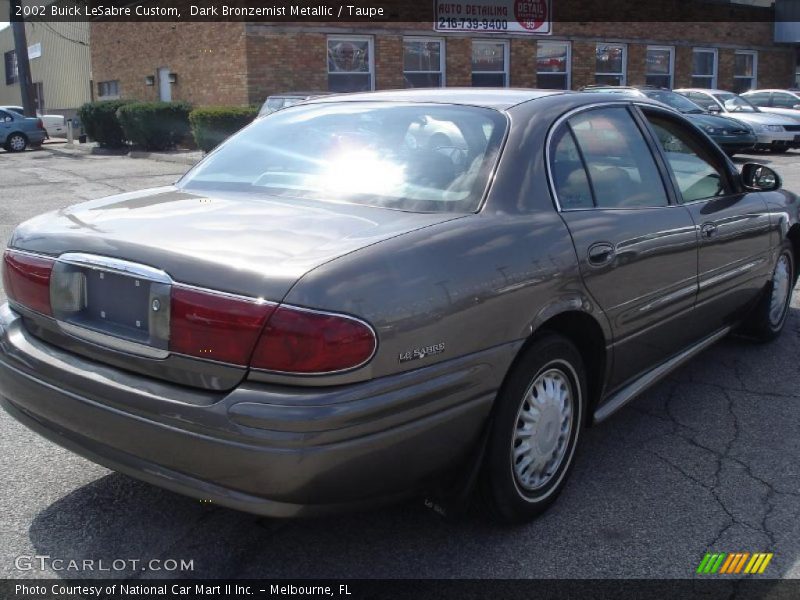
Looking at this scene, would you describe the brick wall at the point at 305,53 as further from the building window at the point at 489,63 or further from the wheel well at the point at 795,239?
the wheel well at the point at 795,239

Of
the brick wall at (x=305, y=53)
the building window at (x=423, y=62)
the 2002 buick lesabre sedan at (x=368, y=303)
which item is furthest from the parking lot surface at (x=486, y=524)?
the building window at (x=423, y=62)

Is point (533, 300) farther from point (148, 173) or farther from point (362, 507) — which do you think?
point (148, 173)

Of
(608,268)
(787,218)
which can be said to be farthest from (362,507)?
(787,218)

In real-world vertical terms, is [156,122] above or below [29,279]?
above

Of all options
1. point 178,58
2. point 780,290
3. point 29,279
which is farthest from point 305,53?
point 29,279

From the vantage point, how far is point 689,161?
447 cm

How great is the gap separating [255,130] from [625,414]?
234 cm

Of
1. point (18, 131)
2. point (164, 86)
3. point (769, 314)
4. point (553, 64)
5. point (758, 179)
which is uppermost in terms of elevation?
point (553, 64)

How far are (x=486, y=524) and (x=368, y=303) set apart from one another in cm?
119

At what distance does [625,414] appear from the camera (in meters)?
4.30

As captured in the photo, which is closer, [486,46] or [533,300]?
[533,300]

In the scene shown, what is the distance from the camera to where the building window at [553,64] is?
966 inches

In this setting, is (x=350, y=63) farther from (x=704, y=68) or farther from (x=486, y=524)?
(x=486, y=524)

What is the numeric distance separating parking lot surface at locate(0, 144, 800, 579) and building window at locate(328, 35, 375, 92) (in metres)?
18.8
